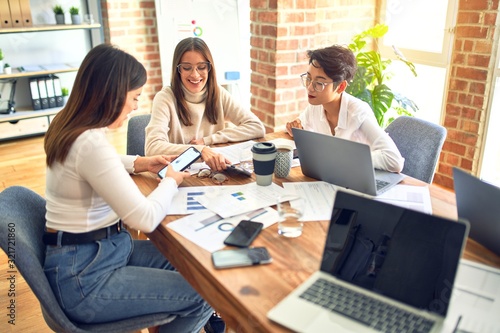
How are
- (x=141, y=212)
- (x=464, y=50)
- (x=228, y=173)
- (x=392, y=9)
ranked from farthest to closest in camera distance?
1. (x=392, y=9)
2. (x=464, y=50)
3. (x=228, y=173)
4. (x=141, y=212)

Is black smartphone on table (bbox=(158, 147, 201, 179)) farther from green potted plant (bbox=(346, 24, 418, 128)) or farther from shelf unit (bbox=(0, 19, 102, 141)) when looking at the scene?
shelf unit (bbox=(0, 19, 102, 141))

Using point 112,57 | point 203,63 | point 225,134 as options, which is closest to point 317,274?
point 112,57

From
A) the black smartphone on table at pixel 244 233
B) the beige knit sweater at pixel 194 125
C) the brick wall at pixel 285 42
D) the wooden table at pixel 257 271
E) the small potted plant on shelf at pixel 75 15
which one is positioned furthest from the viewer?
the small potted plant on shelf at pixel 75 15

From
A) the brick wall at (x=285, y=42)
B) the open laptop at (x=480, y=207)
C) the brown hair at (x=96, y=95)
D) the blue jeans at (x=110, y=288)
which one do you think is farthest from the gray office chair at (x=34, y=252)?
the brick wall at (x=285, y=42)

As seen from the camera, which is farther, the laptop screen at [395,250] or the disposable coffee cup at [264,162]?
the disposable coffee cup at [264,162]

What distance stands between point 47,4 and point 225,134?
10.8ft

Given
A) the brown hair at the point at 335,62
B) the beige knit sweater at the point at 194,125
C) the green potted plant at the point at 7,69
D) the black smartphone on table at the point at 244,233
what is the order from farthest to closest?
the green potted plant at the point at 7,69, the beige knit sweater at the point at 194,125, the brown hair at the point at 335,62, the black smartphone on table at the point at 244,233

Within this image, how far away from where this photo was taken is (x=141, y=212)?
131cm

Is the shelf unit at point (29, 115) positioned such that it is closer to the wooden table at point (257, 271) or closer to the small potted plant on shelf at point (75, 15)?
the small potted plant on shelf at point (75, 15)

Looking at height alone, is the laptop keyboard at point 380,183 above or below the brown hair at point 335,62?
below

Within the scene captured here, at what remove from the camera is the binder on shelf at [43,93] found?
438cm

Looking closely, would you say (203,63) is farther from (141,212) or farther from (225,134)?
(141,212)

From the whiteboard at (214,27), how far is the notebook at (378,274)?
346 cm

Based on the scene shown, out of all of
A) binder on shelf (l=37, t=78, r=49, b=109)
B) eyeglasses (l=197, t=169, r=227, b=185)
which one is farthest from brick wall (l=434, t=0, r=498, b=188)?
binder on shelf (l=37, t=78, r=49, b=109)
